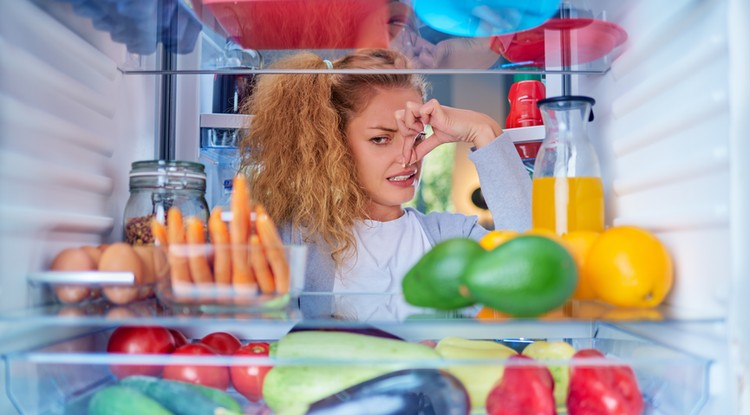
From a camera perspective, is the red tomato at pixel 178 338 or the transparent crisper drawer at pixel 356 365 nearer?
the transparent crisper drawer at pixel 356 365

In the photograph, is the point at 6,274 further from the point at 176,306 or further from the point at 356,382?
the point at 356,382

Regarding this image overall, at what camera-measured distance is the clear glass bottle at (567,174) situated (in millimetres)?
986

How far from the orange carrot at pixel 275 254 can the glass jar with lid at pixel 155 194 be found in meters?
0.28

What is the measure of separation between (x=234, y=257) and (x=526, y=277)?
35cm

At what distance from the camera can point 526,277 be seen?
2.37 ft

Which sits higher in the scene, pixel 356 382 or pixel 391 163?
pixel 391 163

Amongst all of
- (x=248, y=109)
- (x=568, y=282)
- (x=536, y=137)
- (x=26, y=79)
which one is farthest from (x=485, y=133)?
(x=26, y=79)

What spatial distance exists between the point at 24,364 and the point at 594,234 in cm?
75

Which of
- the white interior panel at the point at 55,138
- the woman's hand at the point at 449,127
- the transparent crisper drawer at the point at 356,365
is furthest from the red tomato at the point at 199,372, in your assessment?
the woman's hand at the point at 449,127

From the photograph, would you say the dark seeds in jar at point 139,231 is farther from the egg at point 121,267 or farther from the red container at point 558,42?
the red container at point 558,42

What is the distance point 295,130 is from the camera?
1711mm

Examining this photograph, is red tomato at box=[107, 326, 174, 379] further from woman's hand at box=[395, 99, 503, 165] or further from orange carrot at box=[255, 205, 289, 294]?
woman's hand at box=[395, 99, 503, 165]

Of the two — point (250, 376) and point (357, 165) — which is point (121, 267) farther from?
point (357, 165)

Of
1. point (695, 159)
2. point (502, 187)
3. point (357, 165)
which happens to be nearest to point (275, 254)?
point (695, 159)
